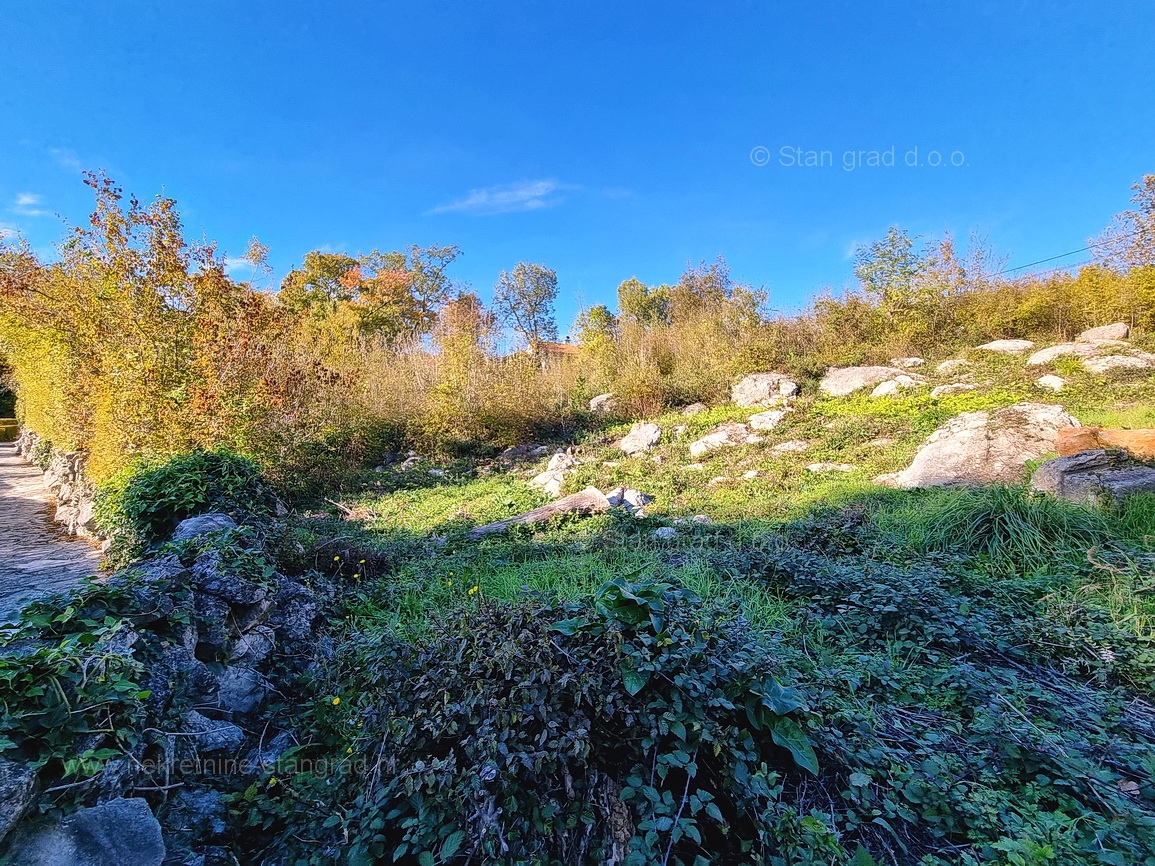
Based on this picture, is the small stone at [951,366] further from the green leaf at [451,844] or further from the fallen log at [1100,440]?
the green leaf at [451,844]

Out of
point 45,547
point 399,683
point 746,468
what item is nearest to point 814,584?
point 399,683

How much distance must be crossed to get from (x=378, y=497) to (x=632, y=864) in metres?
6.56

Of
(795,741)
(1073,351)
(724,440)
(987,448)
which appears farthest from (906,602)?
(1073,351)

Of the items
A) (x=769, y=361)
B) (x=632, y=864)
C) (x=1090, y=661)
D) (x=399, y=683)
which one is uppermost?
(x=769, y=361)

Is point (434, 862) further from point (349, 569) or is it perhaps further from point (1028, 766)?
point (349, 569)

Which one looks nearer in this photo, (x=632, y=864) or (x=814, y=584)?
(x=632, y=864)

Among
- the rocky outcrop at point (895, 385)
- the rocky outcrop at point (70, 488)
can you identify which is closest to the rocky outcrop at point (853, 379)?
the rocky outcrop at point (895, 385)

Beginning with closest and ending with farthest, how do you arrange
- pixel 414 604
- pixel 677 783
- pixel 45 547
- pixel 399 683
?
pixel 677 783 < pixel 399 683 < pixel 414 604 < pixel 45 547

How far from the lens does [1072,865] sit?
1176 mm

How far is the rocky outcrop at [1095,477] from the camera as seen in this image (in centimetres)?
343

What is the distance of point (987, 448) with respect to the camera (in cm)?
531

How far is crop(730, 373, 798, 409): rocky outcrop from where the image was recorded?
9.63 m

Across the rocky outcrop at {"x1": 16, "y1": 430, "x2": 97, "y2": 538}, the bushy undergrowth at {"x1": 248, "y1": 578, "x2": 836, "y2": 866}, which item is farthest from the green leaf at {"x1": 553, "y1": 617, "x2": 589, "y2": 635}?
the rocky outcrop at {"x1": 16, "y1": 430, "x2": 97, "y2": 538}

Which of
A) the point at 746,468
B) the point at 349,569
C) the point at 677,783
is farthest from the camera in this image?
the point at 746,468
